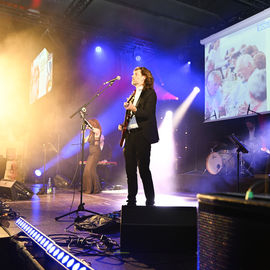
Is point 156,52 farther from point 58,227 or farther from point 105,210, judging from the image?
point 58,227

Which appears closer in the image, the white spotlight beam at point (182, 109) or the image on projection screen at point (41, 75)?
the image on projection screen at point (41, 75)

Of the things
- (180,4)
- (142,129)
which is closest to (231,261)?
(142,129)

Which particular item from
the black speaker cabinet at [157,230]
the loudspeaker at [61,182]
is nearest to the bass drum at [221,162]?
the loudspeaker at [61,182]

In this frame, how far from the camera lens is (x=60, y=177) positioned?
28.3 ft

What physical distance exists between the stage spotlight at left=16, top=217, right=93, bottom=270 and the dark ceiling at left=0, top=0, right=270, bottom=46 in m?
7.00

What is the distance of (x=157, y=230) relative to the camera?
210 cm

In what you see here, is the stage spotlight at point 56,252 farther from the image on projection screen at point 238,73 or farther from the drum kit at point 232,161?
the image on projection screen at point 238,73

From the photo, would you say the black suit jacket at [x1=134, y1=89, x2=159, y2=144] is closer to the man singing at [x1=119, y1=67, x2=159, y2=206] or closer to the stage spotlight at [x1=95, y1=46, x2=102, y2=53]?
the man singing at [x1=119, y1=67, x2=159, y2=206]

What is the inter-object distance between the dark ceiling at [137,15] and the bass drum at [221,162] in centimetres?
386

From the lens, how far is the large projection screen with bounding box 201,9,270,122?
22.1 ft

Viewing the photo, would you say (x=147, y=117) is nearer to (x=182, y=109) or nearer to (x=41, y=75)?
Result: (x=41, y=75)

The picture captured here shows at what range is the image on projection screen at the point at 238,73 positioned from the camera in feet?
22.1

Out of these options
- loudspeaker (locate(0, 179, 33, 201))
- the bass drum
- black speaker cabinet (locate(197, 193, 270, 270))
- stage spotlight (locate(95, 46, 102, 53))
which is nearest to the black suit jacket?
black speaker cabinet (locate(197, 193, 270, 270))

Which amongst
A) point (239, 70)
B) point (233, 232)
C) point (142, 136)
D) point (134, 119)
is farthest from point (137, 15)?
point (233, 232)
